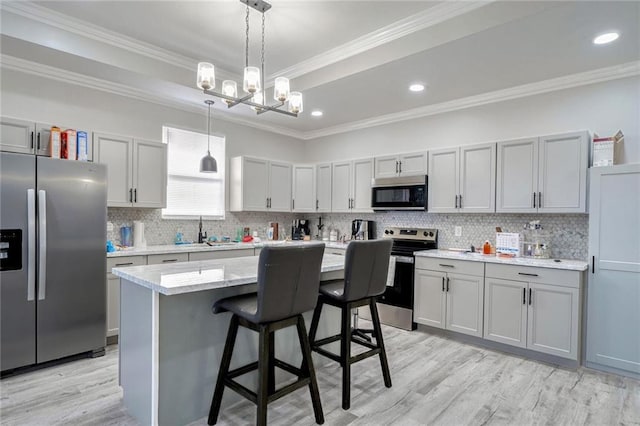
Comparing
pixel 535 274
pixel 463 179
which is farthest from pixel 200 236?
pixel 535 274

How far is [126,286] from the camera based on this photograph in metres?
2.25

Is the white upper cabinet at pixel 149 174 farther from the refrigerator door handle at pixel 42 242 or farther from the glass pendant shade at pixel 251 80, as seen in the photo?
the glass pendant shade at pixel 251 80

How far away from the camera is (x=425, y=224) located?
466 cm

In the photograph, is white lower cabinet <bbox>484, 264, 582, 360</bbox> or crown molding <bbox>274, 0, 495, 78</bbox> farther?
white lower cabinet <bbox>484, 264, 582, 360</bbox>

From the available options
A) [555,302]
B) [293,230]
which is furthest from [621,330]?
[293,230]

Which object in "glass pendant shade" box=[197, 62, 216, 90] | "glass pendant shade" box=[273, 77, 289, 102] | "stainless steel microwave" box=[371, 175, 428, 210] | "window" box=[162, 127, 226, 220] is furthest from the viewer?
"window" box=[162, 127, 226, 220]

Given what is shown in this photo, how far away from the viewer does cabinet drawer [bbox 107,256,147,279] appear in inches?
133

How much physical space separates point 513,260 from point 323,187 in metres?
2.92

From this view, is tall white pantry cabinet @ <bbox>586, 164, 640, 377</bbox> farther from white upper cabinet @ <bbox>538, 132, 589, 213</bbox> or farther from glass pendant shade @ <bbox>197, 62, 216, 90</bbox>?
glass pendant shade @ <bbox>197, 62, 216, 90</bbox>

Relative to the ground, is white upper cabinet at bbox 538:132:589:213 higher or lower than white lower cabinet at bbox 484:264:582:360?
higher

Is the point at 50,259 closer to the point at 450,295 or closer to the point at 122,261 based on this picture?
the point at 122,261

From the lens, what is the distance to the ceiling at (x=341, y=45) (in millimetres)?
2660

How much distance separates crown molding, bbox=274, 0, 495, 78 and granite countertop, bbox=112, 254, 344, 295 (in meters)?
2.05

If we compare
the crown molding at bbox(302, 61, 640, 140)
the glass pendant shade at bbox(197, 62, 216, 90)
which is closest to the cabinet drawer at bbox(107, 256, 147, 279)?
the glass pendant shade at bbox(197, 62, 216, 90)
